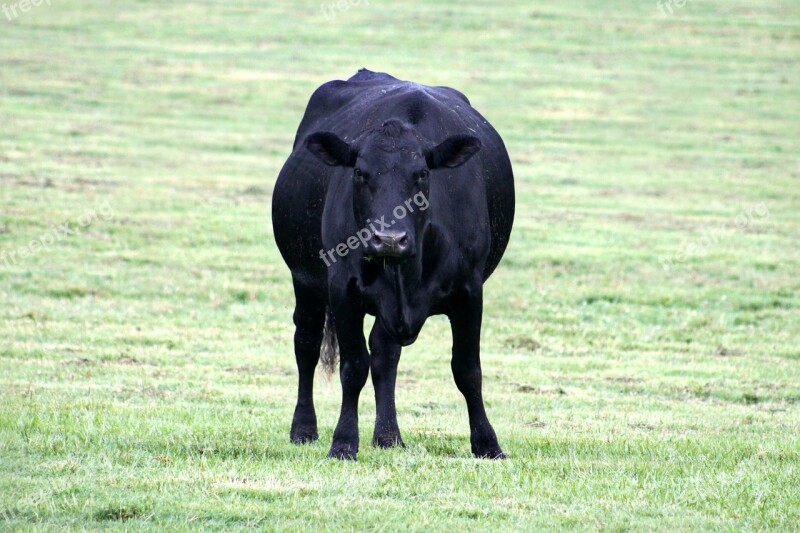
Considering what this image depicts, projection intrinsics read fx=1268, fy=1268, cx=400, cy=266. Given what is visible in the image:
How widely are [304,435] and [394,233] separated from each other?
255cm

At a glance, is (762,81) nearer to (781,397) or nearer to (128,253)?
(128,253)

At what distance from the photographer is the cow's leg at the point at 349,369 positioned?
8.03 m

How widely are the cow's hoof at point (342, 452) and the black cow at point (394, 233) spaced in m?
0.01

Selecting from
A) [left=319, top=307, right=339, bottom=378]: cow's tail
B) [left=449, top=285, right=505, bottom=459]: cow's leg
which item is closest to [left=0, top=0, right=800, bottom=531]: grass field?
[left=449, top=285, right=505, bottom=459]: cow's leg

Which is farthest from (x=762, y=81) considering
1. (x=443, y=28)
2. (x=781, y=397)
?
(x=781, y=397)

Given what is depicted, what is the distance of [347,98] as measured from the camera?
391 inches

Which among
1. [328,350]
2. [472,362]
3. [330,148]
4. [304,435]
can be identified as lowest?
Result: [304,435]

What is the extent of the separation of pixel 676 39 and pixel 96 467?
41.7 metres
